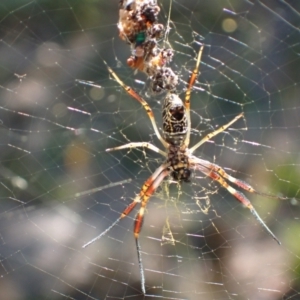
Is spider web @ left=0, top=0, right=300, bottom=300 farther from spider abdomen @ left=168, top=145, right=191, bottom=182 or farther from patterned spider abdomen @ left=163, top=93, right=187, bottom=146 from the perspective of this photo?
patterned spider abdomen @ left=163, top=93, right=187, bottom=146

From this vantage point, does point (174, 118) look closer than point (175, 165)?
Yes

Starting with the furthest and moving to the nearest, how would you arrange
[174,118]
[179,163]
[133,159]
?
[133,159] → [179,163] → [174,118]

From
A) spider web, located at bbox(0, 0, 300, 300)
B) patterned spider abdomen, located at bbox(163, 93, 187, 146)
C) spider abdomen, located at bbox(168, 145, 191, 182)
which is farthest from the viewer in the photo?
spider web, located at bbox(0, 0, 300, 300)

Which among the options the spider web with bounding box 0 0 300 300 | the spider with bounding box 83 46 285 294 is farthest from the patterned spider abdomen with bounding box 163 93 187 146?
the spider web with bounding box 0 0 300 300

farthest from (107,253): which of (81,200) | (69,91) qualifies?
(69,91)

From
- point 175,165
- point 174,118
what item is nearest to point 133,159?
point 175,165

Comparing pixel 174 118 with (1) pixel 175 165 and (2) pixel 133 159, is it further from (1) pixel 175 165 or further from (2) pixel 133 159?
(2) pixel 133 159

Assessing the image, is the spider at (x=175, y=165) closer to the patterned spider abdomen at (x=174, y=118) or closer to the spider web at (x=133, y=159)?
the patterned spider abdomen at (x=174, y=118)

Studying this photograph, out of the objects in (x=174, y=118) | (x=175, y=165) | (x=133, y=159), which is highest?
(x=174, y=118)

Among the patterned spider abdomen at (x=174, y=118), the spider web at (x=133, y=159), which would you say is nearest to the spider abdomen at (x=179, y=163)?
the patterned spider abdomen at (x=174, y=118)
